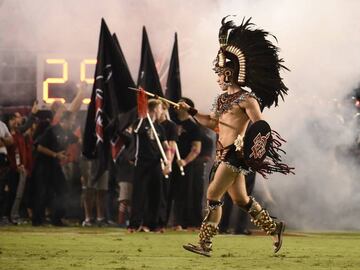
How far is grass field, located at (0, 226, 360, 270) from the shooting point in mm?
12406

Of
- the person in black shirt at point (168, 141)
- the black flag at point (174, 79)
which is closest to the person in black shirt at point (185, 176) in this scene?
the black flag at point (174, 79)

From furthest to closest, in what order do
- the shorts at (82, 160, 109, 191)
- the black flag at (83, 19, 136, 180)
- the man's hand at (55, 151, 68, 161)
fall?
the shorts at (82, 160, 109, 191) < the man's hand at (55, 151, 68, 161) < the black flag at (83, 19, 136, 180)

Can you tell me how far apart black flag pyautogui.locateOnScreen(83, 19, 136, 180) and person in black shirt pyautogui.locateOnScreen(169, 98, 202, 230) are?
36.2 inches

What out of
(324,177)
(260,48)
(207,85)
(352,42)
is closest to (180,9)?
(207,85)

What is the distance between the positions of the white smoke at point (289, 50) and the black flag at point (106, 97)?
1010 millimetres

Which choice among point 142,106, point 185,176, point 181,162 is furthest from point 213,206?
point 185,176

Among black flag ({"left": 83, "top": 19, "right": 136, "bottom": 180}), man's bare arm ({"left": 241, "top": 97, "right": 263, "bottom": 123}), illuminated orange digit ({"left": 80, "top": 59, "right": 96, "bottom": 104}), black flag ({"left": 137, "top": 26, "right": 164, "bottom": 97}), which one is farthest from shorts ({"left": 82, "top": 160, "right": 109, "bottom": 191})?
man's bare arm ({"left": 241, "top": 97, "right": 263, "bottom": 123})

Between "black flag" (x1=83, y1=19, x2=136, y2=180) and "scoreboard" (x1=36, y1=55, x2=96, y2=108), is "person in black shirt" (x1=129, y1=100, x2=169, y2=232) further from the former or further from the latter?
"scoreboard" (x1=36, y1=55, x2=96, y2=108)

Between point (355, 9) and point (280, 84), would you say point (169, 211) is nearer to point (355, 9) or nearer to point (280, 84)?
point (355, 9)

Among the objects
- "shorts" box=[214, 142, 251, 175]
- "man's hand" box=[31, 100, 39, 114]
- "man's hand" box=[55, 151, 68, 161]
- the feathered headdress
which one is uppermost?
"man's hand" box=[31, 100, 39, 114]

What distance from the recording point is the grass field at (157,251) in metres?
12.4

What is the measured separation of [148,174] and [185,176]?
153 centimetres

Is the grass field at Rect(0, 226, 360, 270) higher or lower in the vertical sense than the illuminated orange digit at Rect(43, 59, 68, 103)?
lower

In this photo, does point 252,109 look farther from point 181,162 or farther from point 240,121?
point 181,162
